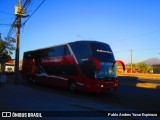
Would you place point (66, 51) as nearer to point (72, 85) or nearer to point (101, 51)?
point (72, 85)

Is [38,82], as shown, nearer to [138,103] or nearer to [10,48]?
Result: [138,103]

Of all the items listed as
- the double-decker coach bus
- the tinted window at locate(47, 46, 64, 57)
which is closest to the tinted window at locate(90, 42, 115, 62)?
the double-decker coach bus

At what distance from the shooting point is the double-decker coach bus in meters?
17.6

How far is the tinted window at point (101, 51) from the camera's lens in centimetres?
1794

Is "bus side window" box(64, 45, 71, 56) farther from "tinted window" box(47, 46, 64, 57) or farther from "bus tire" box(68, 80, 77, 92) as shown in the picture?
"bus tire" box(68, 80, 77, 92)

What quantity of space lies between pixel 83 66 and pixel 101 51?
1.57m

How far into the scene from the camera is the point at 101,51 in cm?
1830

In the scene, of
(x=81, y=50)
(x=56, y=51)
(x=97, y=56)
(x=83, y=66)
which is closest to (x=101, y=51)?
(x=97, y=56)

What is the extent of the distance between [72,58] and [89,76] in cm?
250

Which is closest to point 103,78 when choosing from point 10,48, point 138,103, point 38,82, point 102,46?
point 102,46

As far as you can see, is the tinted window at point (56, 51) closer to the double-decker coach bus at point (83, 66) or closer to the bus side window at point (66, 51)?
the double-decker coach bus at point (83, 66)

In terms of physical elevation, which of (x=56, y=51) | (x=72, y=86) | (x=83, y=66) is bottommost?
(x=72, y=86)

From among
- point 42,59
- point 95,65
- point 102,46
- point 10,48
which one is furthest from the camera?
point 10,48

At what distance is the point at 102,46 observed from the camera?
1864cm
